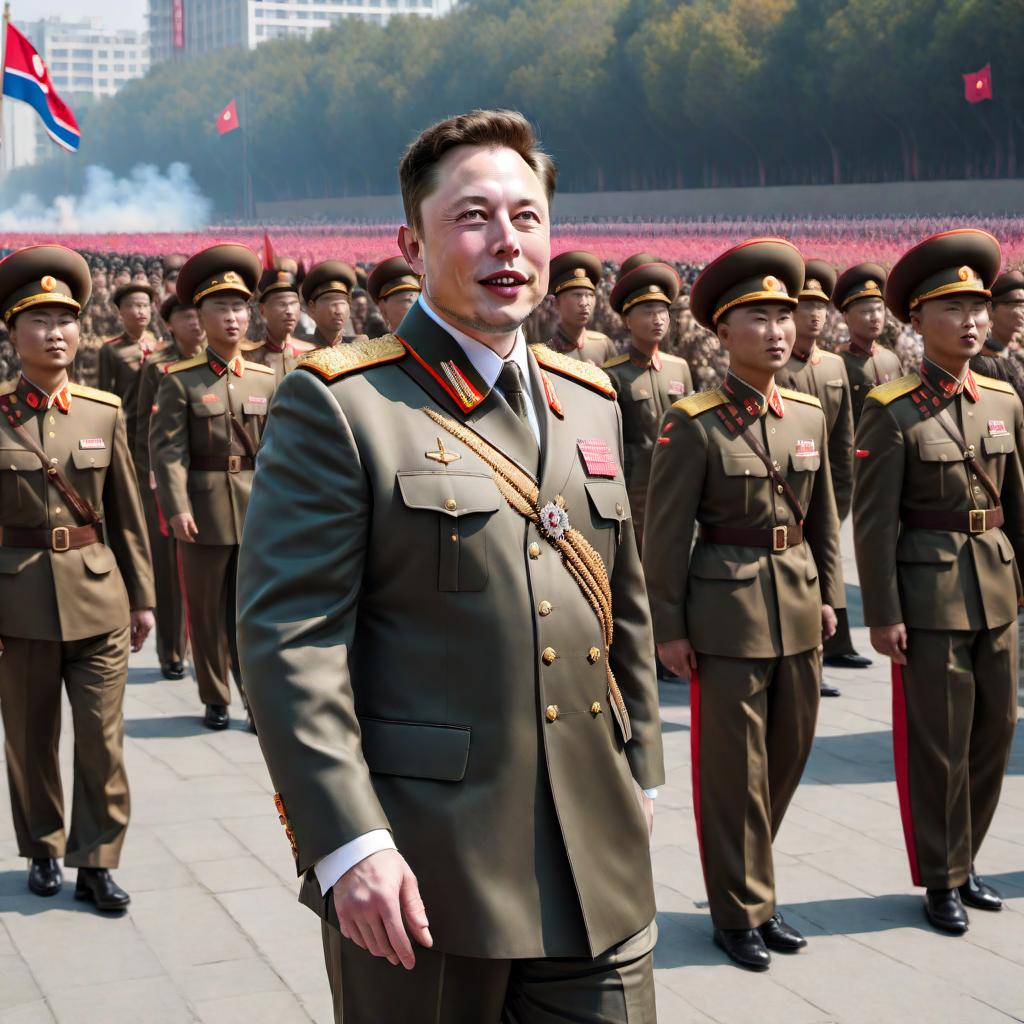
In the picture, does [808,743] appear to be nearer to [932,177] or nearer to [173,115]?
[932,177]

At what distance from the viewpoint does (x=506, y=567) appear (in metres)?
2.53

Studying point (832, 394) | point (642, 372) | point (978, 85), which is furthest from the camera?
point (978, 85)

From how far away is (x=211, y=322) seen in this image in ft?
25.0

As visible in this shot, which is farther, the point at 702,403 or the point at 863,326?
the point at 863,326

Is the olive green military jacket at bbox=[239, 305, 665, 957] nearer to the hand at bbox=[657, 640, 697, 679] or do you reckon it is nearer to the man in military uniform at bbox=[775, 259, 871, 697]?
the hand at bbox=[657, 640, 697, 679]

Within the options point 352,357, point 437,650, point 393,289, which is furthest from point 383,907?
point 393,289

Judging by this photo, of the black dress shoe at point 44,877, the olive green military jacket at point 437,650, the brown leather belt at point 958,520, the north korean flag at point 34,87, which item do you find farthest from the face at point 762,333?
the north korean flag at point 34,87

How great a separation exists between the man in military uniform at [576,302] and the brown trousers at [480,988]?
6508mm

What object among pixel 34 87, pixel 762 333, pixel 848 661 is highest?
pixel 34 87

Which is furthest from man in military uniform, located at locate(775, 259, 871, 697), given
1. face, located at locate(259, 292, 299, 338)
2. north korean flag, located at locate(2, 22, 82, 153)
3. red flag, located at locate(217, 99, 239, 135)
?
red flag, located at locate(217, 99, 239, 135)

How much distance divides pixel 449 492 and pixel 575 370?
46cm

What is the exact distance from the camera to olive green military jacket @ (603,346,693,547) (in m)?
8.55

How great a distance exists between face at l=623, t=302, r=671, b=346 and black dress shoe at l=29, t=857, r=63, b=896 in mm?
4348

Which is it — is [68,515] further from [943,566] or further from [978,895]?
[978,895]
